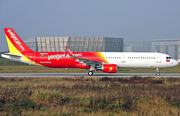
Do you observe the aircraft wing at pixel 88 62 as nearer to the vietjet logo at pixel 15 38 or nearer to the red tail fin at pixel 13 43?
the red tail fin at pixel 13 43

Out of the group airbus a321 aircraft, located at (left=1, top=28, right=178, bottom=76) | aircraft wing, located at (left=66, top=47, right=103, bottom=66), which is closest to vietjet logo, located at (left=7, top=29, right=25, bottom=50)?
airbus a321 aircraft, located at (left=1, top=28, right=178, bottom=76)

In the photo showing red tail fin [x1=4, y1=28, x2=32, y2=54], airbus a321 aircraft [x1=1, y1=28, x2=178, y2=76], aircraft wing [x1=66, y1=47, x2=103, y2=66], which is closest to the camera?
aircraft wing [x1=66, y1=47, x2=103, y2=66]

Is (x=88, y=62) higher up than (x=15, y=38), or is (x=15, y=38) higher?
(x=15, y=38)

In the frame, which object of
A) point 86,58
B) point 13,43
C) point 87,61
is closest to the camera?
point 87,61

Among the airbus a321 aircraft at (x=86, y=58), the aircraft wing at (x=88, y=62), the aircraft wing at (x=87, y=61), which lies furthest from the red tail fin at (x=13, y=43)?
the aircraft wing at (x=88, y=62)

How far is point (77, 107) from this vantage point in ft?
42.5

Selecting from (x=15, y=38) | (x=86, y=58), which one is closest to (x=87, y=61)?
(x=86, y=58)

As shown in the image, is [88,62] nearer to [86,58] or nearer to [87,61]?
[87,61]

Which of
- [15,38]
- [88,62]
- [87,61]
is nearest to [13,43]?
[15,38]

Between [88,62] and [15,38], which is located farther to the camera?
[15,38]

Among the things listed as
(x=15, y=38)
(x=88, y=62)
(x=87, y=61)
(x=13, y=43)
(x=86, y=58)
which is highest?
(x=15, y=38)

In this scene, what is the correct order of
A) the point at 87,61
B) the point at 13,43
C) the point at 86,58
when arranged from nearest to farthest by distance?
the point at 87,61
the point at 86,58
the point at 13,43

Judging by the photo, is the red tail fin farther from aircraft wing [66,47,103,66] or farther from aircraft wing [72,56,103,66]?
aircraft wing [72,56,103,66]

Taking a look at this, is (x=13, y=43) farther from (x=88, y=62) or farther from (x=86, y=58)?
(x=88, y=62)
